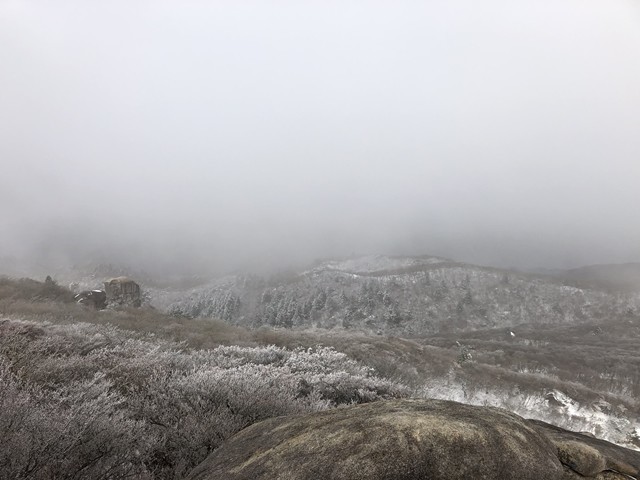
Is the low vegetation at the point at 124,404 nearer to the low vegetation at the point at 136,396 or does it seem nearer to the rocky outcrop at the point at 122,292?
the low vegetation at the point at 136,396

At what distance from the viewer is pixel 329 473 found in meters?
3.94

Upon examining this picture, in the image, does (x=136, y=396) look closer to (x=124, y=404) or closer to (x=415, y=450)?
(x=124, y=404)

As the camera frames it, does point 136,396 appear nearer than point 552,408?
Yes

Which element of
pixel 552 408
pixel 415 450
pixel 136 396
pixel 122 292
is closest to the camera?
pixel 415 450

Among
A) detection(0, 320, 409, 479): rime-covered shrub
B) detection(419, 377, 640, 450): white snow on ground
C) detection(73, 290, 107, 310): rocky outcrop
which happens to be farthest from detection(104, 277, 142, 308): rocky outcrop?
detection(419, 377, 640, 450): white snow on ground

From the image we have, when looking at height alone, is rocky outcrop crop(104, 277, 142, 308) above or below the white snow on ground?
above

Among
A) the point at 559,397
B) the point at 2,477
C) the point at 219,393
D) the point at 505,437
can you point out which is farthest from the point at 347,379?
the point at 559,397

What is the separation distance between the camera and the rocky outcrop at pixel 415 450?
12.9 ft

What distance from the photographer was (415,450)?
4.04 meters

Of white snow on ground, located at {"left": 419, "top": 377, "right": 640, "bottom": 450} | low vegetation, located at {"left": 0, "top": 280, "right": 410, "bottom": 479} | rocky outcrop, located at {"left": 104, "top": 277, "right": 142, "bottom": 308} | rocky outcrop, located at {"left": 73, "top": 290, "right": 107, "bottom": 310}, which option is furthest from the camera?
rocky outcrop, located at {"left": 104, "top": 277, "right": 142, "bottom": 308}

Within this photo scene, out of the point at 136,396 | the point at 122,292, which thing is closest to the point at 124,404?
the point at 136,396

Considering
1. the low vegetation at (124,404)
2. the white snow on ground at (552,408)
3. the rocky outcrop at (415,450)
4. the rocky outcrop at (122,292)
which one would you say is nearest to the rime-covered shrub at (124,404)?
the low vegetation at (124,404)

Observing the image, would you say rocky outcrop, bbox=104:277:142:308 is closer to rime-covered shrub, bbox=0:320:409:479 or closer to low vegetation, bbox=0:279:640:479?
low vegetation, bbox=0:279:640:479

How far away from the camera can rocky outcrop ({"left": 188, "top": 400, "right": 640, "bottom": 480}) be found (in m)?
3.93
